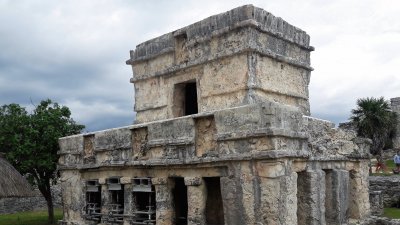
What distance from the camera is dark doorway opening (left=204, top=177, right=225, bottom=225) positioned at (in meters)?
8.84

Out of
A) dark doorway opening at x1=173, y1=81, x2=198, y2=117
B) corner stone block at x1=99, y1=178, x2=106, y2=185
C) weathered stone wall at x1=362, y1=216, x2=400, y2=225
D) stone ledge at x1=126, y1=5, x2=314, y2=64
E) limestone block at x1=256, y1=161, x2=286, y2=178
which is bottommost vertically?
weathered stone wall at x1=362, y1=216, x2=400, y2=225

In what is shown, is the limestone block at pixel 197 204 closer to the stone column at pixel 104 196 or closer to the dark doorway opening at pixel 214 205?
the dark doorway opening at pixel 214 205

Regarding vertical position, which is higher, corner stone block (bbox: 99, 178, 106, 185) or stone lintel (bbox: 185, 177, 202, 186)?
stone lintel (bbox: 185, 177, 202, 186)

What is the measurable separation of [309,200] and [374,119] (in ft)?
58.6

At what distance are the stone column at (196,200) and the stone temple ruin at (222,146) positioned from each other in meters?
0.02

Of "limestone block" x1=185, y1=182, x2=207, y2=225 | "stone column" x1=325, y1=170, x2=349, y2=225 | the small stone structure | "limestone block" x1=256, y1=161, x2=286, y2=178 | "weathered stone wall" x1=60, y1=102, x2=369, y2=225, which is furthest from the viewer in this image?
the small stone structure

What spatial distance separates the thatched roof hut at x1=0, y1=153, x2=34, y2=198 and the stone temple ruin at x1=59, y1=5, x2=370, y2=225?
106cm

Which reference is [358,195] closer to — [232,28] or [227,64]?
[227,64]

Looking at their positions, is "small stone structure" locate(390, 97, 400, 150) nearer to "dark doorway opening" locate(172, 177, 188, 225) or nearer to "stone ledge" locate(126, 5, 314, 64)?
"stone ledge" locate(126, 5, 314, 64)

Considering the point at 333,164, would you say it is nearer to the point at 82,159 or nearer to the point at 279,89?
the point at 279,89

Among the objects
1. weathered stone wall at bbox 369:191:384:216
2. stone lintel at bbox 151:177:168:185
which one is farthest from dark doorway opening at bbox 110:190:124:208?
weathered stone wall at bbox 369:191:384:216

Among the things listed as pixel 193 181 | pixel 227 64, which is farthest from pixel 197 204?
pixel 227 64

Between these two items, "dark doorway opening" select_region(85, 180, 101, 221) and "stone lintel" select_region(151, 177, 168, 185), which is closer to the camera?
"stone lintel" select_region(151, 177, 168, 185)

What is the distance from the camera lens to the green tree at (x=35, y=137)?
1320cm
